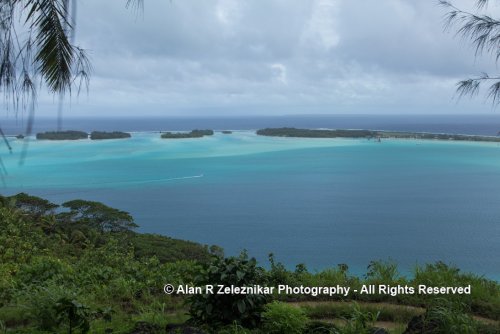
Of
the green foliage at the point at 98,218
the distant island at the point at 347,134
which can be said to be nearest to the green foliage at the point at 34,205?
the green foliage at the point at 98,218

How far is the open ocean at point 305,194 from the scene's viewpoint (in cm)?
1959

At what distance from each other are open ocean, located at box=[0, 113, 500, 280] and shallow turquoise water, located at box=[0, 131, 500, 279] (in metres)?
0.08

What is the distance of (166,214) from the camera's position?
2583 centimetres

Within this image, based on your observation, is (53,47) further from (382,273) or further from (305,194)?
(305,194)

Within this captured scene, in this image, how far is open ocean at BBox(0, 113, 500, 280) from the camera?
19.6 metres

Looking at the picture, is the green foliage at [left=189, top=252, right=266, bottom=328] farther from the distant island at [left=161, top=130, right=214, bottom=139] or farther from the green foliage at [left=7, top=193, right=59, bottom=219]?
the distant island at [left=161, top=130, right=214, bottom=139]

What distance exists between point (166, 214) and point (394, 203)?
13.3 m

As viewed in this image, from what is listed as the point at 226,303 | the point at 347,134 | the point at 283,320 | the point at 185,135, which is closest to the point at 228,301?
the point at 226,303

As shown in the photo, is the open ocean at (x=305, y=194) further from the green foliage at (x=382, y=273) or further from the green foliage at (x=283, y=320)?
the green foliage at (x=382, y=273)

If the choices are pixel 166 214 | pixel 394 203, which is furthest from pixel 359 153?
pixel 166 214

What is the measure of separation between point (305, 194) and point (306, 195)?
26 cm

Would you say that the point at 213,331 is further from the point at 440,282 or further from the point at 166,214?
the point at 166,214

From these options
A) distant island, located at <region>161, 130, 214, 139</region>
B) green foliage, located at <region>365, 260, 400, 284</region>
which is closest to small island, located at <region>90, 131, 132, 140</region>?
distant island, located at <region>161, 130, 214, 139</region>

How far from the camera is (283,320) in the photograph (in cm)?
307
